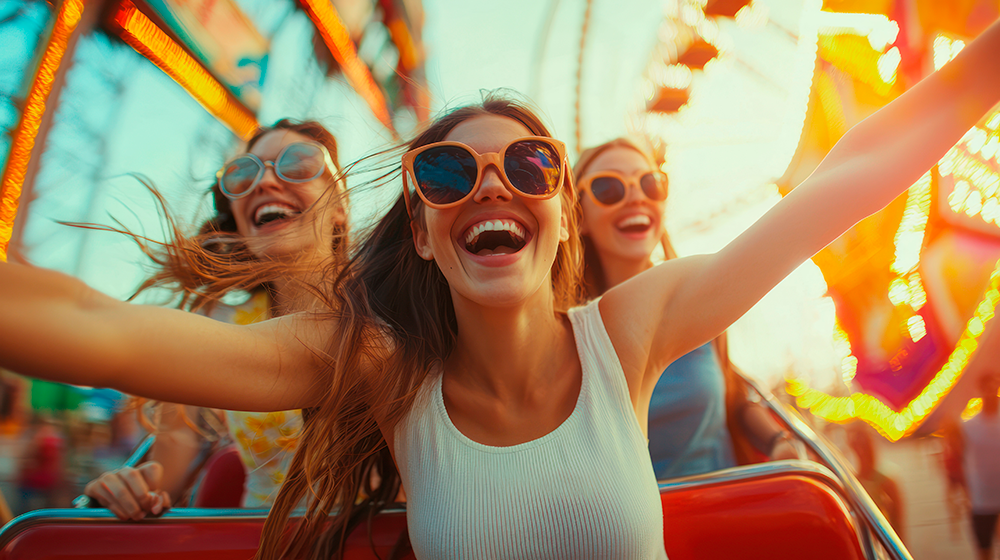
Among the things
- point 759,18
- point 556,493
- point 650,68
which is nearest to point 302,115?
point 556,493

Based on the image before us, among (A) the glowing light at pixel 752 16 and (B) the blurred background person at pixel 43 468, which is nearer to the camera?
(B) the blurred background person at pixel 43 468

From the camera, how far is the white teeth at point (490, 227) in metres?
1.19

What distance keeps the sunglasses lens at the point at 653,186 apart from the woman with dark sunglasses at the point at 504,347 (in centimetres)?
116

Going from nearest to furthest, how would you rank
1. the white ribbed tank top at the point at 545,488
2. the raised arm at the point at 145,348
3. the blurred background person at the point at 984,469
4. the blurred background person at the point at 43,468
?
the raised arm at the point at 145,348 → the white ribbed tank top at the point at 545,488 → the blurred background person at the point at 984,469 → the blurred background person at the point at 43,468

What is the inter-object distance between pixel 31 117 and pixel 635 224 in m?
3.35

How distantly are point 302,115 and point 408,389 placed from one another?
1.66 meters

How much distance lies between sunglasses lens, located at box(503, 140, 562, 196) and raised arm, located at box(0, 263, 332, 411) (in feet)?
1.91

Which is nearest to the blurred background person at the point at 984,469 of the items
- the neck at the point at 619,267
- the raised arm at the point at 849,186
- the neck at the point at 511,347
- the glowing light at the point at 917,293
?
the glowing light at the point at 917,293

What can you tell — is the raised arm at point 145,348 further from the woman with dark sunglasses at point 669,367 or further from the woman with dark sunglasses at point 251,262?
the woman with dark sunglasses at point 669,367

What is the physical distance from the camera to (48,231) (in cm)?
167

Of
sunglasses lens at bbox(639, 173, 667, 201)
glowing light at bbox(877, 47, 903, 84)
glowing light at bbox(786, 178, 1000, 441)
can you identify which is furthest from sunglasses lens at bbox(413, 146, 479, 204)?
glowing light at bbox(786, 178, 1000, 441)

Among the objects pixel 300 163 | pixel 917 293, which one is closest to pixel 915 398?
pixel 917 293

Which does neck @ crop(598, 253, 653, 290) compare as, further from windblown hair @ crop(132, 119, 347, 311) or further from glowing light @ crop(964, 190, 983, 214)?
glowing light @ crop(964, 190, 983, 214)

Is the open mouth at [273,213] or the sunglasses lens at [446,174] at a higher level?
the open mouth at [273,213]
